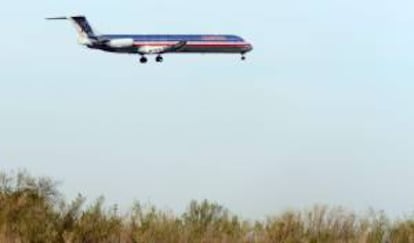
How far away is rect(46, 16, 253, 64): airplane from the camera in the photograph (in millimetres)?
63625

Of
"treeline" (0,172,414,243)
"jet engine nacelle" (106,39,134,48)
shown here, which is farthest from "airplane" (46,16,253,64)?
"treeline" (0,172,414,243)

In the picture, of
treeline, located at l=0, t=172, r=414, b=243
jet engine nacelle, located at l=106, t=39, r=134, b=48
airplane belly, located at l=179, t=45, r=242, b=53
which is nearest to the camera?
treeline, located at l=0, t=172, r=414, b=243

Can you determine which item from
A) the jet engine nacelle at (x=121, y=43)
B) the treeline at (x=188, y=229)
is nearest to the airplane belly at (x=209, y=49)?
the jet engine nacelle at (x=121, y=43)

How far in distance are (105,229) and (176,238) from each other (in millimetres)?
2300

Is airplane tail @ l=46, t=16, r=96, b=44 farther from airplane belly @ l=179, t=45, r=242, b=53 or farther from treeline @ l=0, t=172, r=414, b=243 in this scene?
treeline @ l=0, t=172, r=414, b=243

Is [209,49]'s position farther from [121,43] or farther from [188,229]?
[188,229]

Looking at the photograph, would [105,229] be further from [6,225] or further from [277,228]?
[277,228]

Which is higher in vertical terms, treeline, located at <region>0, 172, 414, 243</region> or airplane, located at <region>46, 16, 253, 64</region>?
airplane, located at <region>46, 16, 253, 64</region>

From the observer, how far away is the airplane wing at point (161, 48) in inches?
2527

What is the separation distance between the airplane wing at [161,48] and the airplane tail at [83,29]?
18.4 ft

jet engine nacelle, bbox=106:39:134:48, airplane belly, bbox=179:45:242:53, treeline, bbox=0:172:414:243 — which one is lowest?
treeline, bbox=0:172:414:243

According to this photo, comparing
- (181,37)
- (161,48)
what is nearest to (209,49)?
(181,37)

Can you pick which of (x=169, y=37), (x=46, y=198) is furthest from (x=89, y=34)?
(x=46, y=198)

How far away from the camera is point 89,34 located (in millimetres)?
71188
